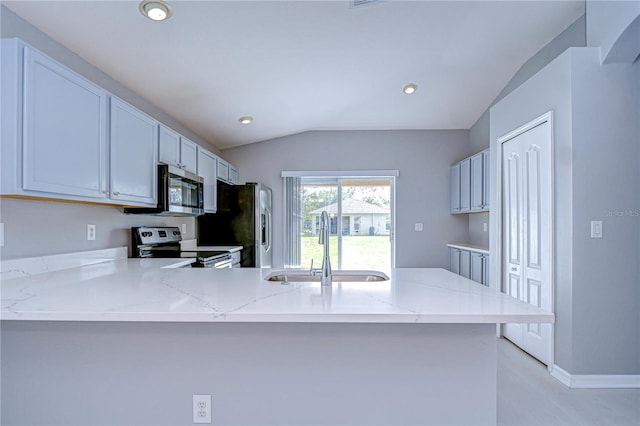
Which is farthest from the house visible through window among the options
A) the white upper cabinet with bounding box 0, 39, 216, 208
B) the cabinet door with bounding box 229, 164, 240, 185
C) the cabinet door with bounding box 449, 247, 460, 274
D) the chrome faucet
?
the chrome faucet

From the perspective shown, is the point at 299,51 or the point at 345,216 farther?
the point at 345,216

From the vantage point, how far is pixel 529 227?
2891 millimetres

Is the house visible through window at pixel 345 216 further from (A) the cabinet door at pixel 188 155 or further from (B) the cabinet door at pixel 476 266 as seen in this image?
(A) the cabinet door at pixel 188 155

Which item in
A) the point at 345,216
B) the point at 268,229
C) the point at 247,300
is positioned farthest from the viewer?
the point at 345,216

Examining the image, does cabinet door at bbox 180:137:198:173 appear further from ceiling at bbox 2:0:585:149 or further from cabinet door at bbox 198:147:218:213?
ceiling at bbox 2:0:585:149

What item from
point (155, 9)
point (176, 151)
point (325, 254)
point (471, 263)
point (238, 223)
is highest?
point (155, 9)

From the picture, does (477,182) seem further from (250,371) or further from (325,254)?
(250,371)

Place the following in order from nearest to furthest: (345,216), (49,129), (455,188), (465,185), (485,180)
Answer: (49,129) < (485,180) < (465,185) < (455,188) < (345,216)

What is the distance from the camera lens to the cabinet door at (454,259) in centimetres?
481

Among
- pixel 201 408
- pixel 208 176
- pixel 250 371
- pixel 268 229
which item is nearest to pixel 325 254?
pixel 250 371

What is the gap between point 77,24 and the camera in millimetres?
2062

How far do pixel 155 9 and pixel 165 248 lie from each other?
6.38 ft

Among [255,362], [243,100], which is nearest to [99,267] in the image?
[255,362]

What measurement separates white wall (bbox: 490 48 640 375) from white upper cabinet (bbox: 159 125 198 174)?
3.05 meters
